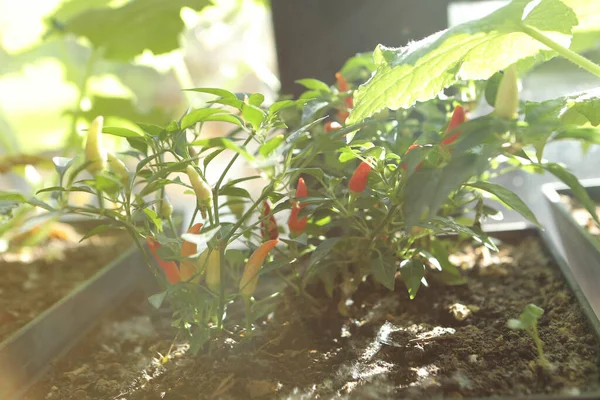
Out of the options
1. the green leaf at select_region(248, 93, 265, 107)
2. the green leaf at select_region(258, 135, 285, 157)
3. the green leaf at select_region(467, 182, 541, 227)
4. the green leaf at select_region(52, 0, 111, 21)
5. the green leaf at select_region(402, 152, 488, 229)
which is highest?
the green leaf at select_region(52, 0, 111, 21)

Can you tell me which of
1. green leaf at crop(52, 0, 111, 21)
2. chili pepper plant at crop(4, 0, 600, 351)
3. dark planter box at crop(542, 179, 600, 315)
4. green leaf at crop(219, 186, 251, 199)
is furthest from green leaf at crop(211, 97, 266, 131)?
green leaf at crop(52, 0, 111, 21)

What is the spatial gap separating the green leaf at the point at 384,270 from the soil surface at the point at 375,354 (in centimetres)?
9

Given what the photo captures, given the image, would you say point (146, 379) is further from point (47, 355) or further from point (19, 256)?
point (19, 256)

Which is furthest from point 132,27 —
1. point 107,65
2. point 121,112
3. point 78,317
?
point 78,317

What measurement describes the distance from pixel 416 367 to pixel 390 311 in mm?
141

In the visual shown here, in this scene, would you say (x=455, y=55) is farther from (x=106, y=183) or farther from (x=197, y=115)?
(x=106, y=183)

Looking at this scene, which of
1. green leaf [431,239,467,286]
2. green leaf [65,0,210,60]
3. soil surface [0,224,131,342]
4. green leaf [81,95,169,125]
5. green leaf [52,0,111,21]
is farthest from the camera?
green leaf [52,0,111,21]

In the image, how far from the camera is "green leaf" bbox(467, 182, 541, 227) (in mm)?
554

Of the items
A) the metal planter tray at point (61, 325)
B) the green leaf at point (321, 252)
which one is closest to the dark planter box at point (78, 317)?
the metal planter tray at point (61, 325)

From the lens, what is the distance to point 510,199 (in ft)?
1.86

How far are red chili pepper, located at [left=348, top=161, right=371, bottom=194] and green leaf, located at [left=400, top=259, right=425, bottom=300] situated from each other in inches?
4.2

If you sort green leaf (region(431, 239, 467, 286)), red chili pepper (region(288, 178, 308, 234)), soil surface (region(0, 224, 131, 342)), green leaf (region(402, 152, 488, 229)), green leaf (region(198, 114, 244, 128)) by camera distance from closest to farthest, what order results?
green leaf (region(402, 152, 488, 229)) → green leaf (region(198, 114, 244, 128)) → red chili pepper (region(288, 178, 308, 234)) → green leaf (region(431, 239, 467, 286)) → soil surface (region(0, 224, 131, 342))

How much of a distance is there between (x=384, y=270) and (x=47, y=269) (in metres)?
0.85

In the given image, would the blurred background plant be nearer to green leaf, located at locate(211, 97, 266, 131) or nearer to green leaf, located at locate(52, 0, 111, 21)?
green leaf, located at locate(52, 0, 111, 21)
